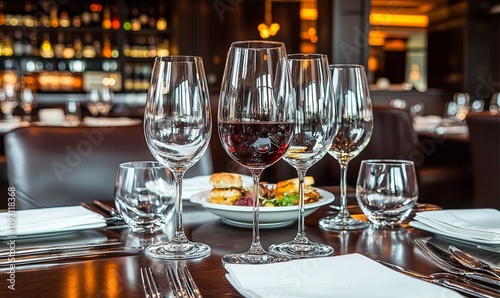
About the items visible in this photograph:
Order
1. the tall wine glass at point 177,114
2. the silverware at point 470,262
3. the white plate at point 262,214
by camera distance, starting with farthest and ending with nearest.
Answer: the white plate at point 262,214 → the tall wine glass at point 177,114 → the silverware at point 470,262

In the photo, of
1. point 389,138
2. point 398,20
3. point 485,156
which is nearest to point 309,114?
point 485,156

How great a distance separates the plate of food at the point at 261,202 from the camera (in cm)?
89

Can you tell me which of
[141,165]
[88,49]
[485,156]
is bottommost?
[485,156]

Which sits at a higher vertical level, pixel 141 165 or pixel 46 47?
pixel 46 47

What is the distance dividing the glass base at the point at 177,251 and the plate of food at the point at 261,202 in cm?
12

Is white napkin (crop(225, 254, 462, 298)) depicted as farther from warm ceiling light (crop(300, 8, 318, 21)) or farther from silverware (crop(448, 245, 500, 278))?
warm ceiling light (crop(300, 8, 318, 21))

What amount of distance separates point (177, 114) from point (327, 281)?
30 centimetres

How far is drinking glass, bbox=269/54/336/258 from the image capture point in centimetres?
78

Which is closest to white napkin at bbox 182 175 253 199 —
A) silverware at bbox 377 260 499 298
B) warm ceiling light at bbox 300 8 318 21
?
silverware at bbox 377 260 499 298

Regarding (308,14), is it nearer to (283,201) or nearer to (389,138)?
(389,138)

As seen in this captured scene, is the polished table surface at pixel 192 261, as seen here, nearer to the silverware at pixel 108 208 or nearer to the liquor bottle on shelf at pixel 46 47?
the silverware at pixel 108 208

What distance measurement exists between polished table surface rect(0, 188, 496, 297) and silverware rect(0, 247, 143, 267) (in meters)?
0.02

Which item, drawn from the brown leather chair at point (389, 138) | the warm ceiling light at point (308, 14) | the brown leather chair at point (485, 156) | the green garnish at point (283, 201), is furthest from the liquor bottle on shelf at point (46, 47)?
the green garnish at point (283, 201)

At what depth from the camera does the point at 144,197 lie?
2.93 feet
